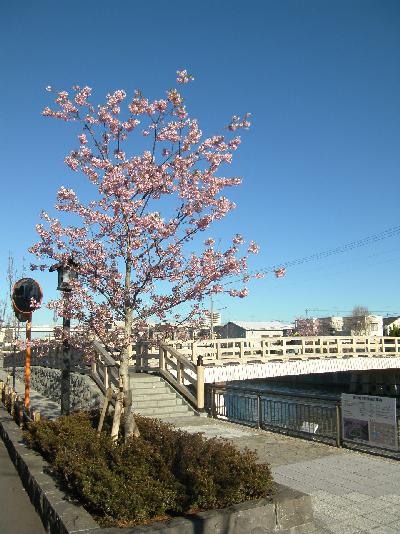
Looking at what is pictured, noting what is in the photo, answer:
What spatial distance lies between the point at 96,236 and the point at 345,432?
634cm

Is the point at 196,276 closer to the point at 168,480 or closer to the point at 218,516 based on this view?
the point at 168,480

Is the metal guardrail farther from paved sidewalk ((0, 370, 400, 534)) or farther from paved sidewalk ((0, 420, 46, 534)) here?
paved sidewalk ((0, 420, 46, 534))

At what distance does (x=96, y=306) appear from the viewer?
7.74 metres

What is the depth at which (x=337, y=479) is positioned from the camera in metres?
7.64


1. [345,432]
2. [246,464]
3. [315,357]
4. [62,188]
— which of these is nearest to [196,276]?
[62,188]

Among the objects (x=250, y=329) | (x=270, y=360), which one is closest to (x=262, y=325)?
(x=250, y=329)

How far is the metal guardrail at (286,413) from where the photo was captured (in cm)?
1024

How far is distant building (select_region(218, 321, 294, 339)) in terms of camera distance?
316ft

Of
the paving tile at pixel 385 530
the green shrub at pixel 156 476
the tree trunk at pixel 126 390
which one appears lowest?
the paving tile at pixel 385 530

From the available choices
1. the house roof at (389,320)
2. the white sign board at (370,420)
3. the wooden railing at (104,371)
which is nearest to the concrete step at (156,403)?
the wooden railing at (104,371)

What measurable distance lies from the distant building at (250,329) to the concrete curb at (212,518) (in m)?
89.6

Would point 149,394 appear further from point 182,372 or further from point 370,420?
point 370,420

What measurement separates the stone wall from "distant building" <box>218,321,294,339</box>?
244ft

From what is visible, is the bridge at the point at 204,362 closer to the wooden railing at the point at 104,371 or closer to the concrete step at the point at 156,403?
the wooden railing at the point at 104,371
